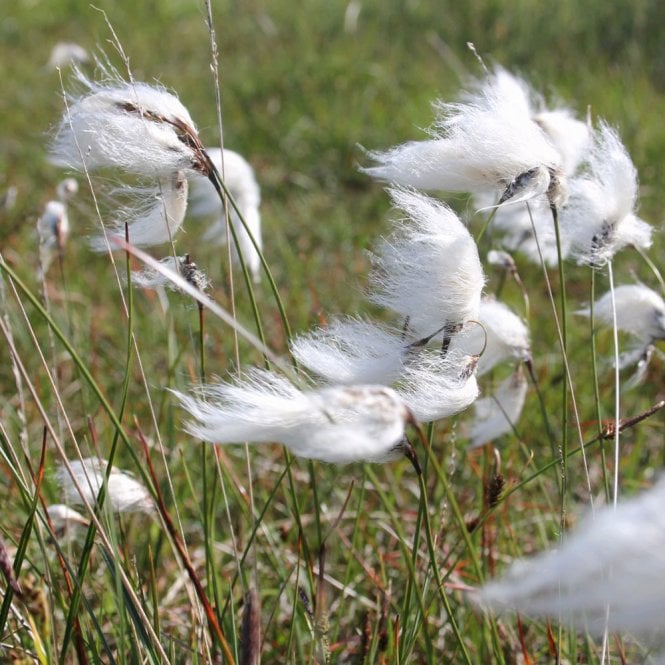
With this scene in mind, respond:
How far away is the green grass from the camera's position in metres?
1.22

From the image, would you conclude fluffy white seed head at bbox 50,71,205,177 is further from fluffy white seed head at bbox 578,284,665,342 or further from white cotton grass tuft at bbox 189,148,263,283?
fluffy white seed head at bbox 578,284,665,342

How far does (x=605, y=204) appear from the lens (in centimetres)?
128

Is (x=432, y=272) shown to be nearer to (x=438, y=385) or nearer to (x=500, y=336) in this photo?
(x=438, y=385)

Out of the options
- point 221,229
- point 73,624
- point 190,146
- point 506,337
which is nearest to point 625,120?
point 221,229

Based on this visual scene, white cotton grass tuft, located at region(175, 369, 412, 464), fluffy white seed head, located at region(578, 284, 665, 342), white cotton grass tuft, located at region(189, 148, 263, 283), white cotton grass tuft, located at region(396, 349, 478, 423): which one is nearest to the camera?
white cotton grass tuft, located at region(175, 369, 412, 464)

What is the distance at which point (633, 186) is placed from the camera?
4.16 ft

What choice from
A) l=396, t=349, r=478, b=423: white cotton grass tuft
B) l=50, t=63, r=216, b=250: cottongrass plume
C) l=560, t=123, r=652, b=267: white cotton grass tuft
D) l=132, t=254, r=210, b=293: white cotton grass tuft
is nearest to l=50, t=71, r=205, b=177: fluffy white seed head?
l=50, t=63, r=216, b=250: cottongrass plume

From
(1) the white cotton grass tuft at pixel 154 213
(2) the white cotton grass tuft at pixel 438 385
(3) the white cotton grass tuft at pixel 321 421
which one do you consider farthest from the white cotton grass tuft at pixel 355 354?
(1) the white cotton grass tuft at pixel 154 213

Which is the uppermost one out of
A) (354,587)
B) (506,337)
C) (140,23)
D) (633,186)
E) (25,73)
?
(140,23)

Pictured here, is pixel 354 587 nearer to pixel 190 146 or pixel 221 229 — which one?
pixel 221 229

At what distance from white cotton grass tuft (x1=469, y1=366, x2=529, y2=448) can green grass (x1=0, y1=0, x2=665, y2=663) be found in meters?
0.09

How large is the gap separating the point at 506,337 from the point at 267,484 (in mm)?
832

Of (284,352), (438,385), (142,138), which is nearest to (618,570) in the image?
(438,385)

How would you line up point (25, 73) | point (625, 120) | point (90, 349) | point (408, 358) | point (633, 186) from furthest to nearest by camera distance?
1. point (25, 73)
2. point (625, 120)
3. point (90, 349)
4. point (633, 186)
5. point (408, 358)
